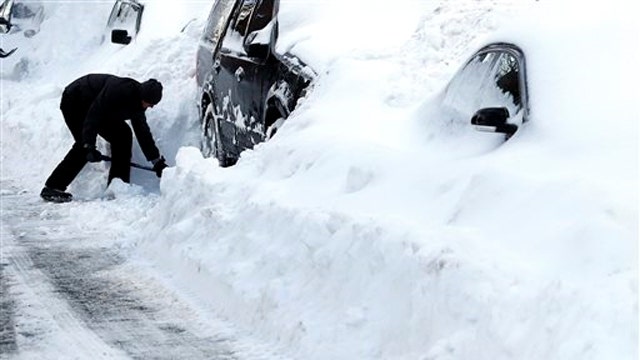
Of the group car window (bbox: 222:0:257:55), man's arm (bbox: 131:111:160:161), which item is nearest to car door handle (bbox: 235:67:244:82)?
car window (bbox: 222:0:257:55)

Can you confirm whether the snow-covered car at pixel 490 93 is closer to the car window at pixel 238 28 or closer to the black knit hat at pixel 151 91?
the car window at pixel 238 28

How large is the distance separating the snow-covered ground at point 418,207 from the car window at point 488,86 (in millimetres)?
115

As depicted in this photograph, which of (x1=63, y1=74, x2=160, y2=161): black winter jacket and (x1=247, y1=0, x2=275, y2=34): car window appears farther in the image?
(x1=63, y1=74, x2=160, y2=161): black winter jacket

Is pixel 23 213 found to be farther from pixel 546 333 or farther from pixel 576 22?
pixel 546 333

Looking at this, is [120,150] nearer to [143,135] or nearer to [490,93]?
[143,135]

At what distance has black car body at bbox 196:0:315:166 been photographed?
812 cm

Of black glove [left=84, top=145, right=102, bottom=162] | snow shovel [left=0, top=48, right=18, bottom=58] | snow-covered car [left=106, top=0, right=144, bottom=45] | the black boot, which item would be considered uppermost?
black glove [left=84, top=145, right=102, bottom=162]

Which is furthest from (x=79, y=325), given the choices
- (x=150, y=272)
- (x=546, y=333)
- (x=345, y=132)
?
(x=546, y=333)

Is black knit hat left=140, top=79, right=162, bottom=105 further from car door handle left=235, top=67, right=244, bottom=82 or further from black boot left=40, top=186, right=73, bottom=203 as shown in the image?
black boot left=40, top=186, right=73, bottom=203

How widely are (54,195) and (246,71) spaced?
85.9 inches

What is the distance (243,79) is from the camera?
29.0 feet

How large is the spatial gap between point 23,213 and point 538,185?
5467 millimetres

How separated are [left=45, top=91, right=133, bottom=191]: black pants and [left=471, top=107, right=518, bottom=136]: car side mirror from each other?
16.3 feet

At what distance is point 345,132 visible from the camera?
273 inches
